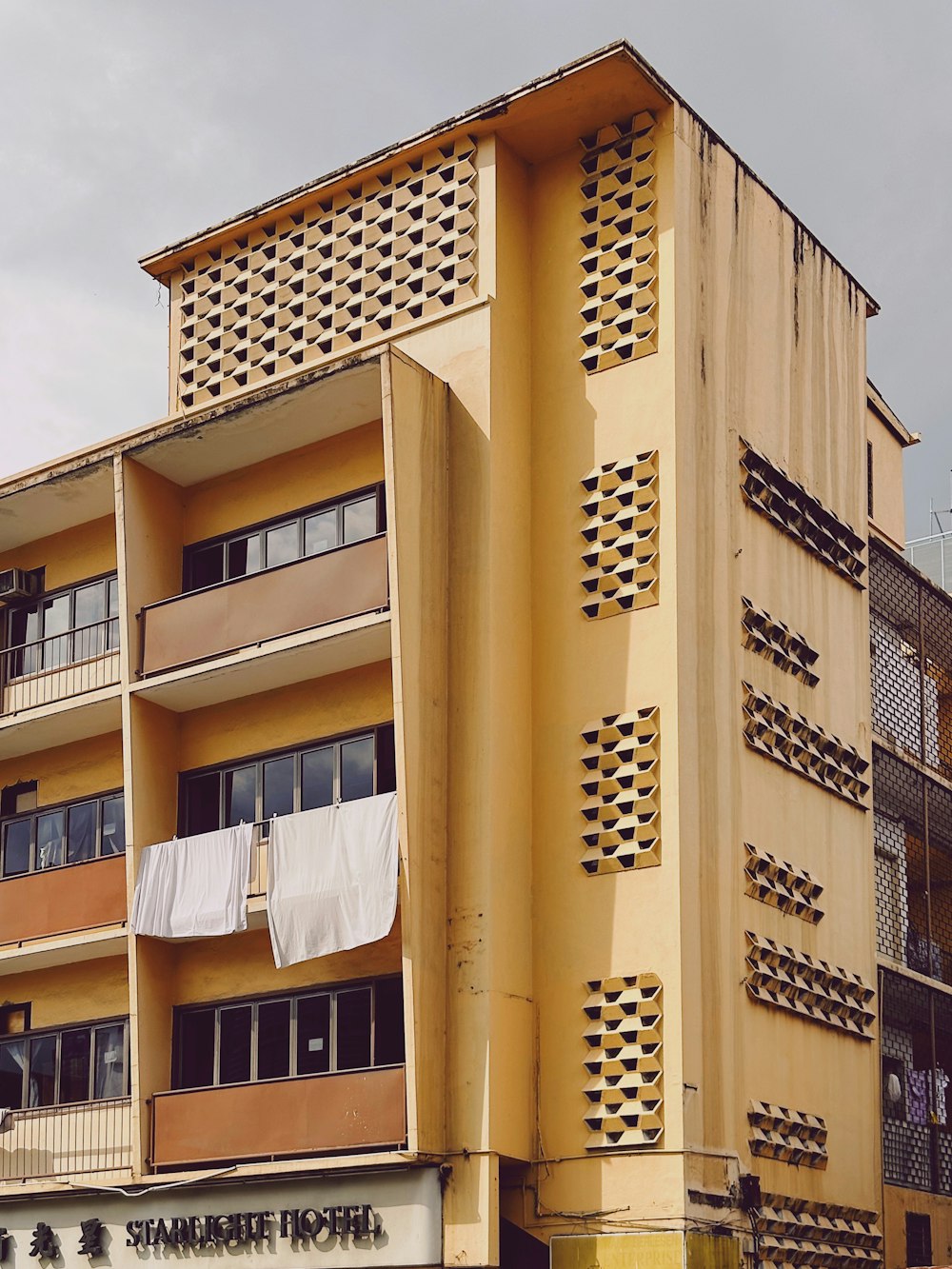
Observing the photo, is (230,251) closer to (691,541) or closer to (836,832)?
(691,541)

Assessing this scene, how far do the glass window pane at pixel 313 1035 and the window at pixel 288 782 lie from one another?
2515 millimetres

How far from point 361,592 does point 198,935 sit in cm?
496

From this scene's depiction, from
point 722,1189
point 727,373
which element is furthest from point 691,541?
point 722,1189

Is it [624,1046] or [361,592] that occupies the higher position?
[361,592]

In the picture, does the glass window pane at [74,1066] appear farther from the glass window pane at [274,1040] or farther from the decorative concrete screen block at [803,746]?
the decorative concrete screen block at [803,746]

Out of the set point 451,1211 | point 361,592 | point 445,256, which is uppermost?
point 445,256

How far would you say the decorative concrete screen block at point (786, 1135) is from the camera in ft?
78.0

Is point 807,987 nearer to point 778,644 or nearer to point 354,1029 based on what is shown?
point 778,644

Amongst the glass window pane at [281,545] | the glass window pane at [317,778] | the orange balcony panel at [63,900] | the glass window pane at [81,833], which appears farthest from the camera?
the glass window pane at [81,833]

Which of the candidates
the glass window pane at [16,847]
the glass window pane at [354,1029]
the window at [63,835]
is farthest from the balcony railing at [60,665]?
the glass window pane at [354,1029]

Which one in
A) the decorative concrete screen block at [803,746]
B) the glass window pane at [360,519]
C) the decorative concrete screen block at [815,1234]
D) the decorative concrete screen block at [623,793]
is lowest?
the decorative concrete screen block at [815,1234]

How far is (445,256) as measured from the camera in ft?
87.1

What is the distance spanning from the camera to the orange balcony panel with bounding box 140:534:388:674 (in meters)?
25.0

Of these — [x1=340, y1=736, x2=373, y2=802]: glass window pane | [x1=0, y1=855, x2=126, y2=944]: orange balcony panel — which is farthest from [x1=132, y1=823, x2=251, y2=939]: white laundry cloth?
[x1=340, y1=736, x2=373, y2=802]: glass window pane
